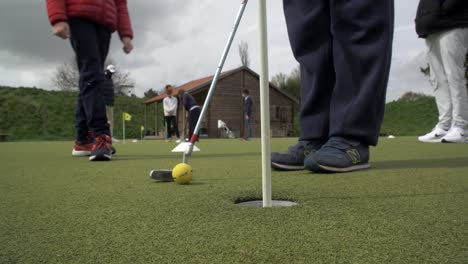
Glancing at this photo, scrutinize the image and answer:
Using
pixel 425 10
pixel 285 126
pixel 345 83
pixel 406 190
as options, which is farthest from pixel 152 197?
pixel 285 126

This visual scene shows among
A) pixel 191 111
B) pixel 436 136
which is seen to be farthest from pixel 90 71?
pixel 191 111

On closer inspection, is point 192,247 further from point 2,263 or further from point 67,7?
point 67,7

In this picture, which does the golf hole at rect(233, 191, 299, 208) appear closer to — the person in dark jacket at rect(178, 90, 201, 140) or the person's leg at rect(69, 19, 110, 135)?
the person's leg at rect(69, 19, 110, 135)

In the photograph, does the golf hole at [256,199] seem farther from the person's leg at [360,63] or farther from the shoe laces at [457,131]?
the shoe laces at [457,131]

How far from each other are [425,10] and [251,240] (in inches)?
181

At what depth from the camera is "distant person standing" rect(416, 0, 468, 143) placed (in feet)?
14.3

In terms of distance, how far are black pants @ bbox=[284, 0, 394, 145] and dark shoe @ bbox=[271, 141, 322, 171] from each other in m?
0.13

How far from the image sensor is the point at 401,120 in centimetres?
2869

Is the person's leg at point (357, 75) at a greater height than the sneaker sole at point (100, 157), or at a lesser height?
greater

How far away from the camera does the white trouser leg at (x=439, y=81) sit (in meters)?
4.73

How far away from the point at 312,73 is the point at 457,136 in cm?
297

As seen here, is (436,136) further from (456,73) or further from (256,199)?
(256,199)

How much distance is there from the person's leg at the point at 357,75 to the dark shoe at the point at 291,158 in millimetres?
224

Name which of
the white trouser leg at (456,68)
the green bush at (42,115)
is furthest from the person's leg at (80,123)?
the green bush at (42,115)
